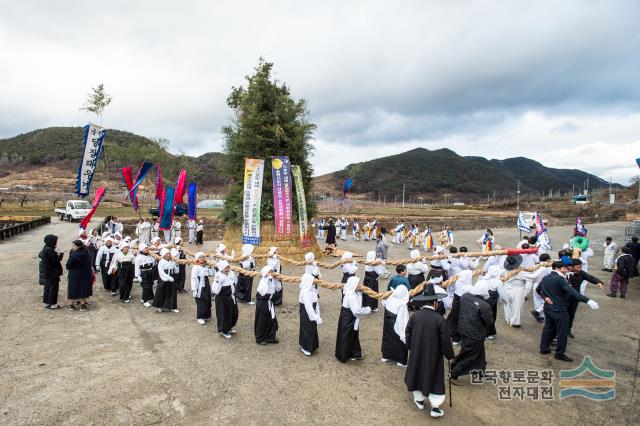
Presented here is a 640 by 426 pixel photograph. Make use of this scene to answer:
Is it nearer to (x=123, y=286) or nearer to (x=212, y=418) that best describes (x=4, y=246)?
(x=123, y=286)

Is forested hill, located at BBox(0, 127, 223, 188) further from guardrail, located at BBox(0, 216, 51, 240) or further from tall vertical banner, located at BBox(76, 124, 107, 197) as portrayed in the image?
tall vertical banner, located at BBox(76, 124, 107, 197)

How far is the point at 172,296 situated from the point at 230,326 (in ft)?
8.28

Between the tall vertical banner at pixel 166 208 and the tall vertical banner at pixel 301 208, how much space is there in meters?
5.28

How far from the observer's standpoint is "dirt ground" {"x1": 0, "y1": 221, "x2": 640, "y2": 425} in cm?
500

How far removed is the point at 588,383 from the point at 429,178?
117787 mm

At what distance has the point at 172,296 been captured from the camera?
31.0 ft

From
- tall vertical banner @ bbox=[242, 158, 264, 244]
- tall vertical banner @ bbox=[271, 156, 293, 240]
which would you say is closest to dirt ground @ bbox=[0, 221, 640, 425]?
tall vertical banner @ bbox=[242, 158, 264, 244]

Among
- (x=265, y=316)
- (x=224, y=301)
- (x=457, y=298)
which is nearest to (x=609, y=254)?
(x=457, y=298)

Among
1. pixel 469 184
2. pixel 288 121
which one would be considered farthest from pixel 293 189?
pixel 469 184

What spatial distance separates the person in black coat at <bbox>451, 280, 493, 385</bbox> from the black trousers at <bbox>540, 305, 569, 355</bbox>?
192 centimetres

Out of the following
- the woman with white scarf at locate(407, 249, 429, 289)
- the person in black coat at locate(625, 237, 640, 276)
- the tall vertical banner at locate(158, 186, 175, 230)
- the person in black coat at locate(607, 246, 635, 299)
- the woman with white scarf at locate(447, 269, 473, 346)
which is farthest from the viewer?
the tall vertical banner at locate(158, 186, 175, 230)

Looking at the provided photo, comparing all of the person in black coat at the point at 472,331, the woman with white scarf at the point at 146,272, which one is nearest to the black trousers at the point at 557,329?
the person in black coat at the point at 472,331

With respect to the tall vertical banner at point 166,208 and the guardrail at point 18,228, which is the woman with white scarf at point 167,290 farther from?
the guardrail at point 18,228

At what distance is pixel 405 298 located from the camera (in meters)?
6.20
